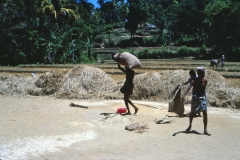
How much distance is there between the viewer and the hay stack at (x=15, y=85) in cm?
1179

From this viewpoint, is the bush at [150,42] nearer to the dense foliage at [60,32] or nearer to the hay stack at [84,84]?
the dense foliage at [60,32]

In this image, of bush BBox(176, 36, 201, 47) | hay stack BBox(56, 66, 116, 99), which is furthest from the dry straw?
bush BBox(176, 36, 201, 47)

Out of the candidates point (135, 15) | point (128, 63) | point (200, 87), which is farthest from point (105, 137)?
point (135, 15)

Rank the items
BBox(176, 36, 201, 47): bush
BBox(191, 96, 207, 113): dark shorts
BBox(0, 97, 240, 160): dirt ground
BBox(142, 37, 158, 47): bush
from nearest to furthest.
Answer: BBox(0, 97, 240, 160): dirt ground → BBox(191, 96, 207, 113): dark shorts → BBox(176, 36, 201, 47): bush → BBox(142, 37, 158, 47): bush

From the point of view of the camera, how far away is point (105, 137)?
18.5 ft

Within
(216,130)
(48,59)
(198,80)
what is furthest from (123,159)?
(48,59)

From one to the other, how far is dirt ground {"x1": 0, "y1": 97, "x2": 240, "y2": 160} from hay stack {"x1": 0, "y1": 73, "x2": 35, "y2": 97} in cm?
340

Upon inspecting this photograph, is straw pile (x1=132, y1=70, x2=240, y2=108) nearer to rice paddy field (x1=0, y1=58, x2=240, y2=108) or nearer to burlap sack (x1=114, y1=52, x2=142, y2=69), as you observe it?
rice paddy field (x1=0, y1=58, x2=240, y2=108)

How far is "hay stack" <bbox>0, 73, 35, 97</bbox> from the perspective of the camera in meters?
11.8

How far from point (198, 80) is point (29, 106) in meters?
5.44

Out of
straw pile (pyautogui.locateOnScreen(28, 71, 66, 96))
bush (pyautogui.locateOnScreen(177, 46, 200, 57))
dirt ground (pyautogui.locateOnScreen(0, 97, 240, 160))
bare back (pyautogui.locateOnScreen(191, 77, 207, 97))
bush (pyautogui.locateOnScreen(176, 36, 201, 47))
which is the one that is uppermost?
bush (pyautogui.locateOnScreen(176, 36, 201, 47))

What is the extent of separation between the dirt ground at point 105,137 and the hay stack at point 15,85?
3.40 meters

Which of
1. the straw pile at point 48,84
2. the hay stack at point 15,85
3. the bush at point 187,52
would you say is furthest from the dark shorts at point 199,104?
the bush at point 187,52

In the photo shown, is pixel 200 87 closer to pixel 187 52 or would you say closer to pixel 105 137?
pixel 105 137
